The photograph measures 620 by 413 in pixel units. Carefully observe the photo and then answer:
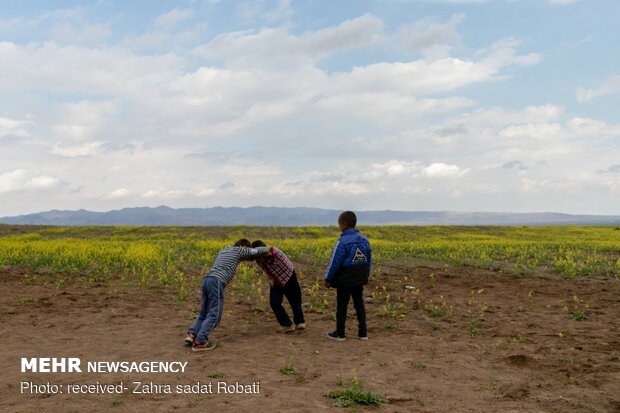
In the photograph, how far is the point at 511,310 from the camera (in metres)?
11.8

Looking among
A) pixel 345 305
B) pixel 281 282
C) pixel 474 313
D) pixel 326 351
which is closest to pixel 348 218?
pixel 345 305

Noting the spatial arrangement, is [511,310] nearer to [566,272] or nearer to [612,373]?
[612,373]

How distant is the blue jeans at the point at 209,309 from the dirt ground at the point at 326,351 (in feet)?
1.23

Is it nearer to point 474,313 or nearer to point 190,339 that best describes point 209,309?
point 190,339

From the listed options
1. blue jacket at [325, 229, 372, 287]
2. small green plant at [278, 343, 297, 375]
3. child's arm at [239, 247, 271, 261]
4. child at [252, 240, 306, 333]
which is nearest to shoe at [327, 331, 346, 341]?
child at [252, 240, 306, 333]

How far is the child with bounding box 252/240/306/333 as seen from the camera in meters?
9.03

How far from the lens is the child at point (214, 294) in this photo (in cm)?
809

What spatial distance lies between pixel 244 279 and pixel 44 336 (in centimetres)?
660

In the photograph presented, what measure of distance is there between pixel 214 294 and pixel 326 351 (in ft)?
6.96

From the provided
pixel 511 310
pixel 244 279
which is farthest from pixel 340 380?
pixel 244 279

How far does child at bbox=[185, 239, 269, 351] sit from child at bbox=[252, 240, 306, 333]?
35cm

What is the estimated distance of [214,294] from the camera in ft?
27.2

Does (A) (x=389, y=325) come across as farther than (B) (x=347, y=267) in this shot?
Yes

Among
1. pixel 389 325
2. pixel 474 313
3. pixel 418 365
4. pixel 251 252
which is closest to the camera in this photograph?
pixel 418 365
